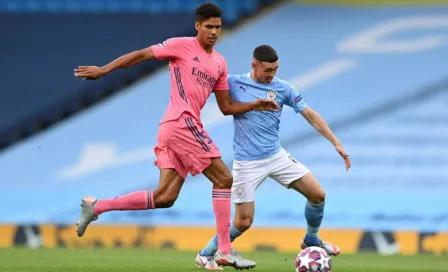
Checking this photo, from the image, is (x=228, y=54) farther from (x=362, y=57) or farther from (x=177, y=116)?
(x=177, y=116)

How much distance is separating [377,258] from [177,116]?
470 cm

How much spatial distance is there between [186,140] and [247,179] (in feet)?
4.26

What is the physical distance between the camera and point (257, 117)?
1044 cm

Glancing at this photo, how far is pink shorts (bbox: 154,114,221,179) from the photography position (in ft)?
30.4

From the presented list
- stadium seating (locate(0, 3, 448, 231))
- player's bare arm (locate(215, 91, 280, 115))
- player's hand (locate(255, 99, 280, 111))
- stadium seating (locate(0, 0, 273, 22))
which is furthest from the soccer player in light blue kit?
stadium seating (locate(0, 0, 273, 22))

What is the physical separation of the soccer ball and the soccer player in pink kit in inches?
40.1

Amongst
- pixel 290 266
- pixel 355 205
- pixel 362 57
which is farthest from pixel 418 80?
pixel 290 266

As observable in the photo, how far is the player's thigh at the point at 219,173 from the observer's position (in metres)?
9.29

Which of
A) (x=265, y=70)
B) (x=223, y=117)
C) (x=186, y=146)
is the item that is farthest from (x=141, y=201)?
(x=223, y=117)

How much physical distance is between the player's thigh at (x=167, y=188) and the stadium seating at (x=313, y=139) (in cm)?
800

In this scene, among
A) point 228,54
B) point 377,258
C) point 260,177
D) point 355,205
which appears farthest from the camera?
point 228,54

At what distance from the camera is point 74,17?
19047 mm

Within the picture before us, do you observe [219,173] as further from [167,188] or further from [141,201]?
[141,201]

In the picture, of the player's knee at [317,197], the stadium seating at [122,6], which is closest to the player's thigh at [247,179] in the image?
the player's knee at [317,197]
